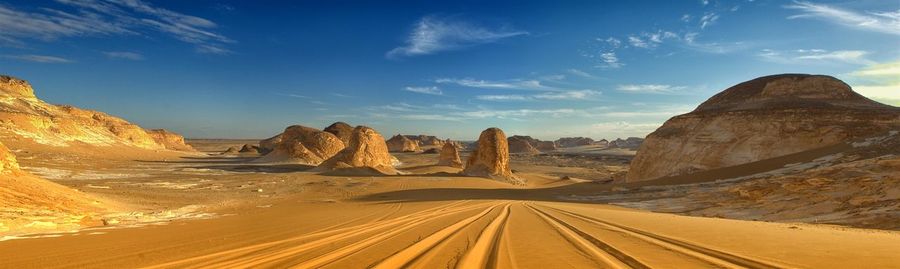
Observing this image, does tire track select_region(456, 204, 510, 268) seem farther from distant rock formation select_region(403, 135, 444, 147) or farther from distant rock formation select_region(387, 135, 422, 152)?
distant rock formation select_region(403, 135, 444, 147)

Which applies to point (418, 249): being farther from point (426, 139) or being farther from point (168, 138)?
point (426, 139)

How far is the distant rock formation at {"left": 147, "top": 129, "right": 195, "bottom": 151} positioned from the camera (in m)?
90.4

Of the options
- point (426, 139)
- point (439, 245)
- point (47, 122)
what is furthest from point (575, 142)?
point (439, 245)

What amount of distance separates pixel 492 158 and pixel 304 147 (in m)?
22.6

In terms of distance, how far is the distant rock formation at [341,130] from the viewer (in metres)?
64.6

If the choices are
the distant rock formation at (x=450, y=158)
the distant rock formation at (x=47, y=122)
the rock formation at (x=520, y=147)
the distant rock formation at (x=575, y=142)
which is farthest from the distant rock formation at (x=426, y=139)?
the distant rock formation at (x=450, y=158)

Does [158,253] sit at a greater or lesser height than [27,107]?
lesser

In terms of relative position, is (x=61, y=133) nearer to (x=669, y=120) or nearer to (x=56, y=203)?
(x=56, y=203)

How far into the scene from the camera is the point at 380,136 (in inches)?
1937

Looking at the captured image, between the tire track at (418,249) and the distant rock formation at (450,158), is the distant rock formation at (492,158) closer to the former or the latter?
the distant rock formation at (450,158)

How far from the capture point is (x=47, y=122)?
4769cm

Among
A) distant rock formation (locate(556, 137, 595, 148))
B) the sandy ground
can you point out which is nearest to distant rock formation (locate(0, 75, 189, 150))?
the sandy ground

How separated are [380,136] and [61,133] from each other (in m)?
34.1

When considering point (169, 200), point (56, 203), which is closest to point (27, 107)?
point (169, 200)
